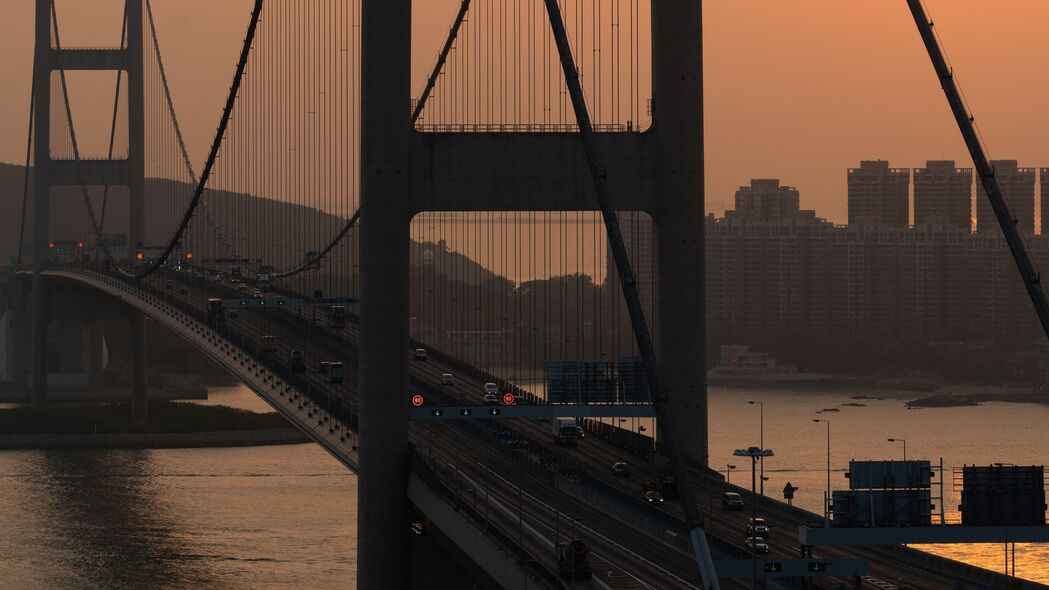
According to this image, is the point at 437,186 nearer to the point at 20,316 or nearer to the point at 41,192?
the point at 41,192

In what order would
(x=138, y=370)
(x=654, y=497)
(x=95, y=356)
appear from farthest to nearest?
(x=95, y=356) < (x=138, y=370) < (x=654, y=497)

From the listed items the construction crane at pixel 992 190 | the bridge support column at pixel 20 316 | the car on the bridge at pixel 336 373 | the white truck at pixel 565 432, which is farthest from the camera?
the bridge support column at pixel 20 316

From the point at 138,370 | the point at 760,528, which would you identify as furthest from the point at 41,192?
the point at 760,528

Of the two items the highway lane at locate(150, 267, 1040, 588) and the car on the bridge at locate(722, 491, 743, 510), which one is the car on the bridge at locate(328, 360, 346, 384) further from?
the car on the bridge at locate(722, 491, 743, 510)

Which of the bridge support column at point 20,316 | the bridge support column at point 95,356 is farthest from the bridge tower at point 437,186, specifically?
the bridge support column at point 95,356

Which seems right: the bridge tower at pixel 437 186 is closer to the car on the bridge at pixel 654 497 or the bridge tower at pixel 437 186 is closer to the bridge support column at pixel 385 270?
the bridge support column at pixel 385 270

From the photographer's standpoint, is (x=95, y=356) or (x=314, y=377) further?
(x=95, y=356)

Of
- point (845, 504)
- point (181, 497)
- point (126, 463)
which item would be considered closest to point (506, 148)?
point (845, 504)
